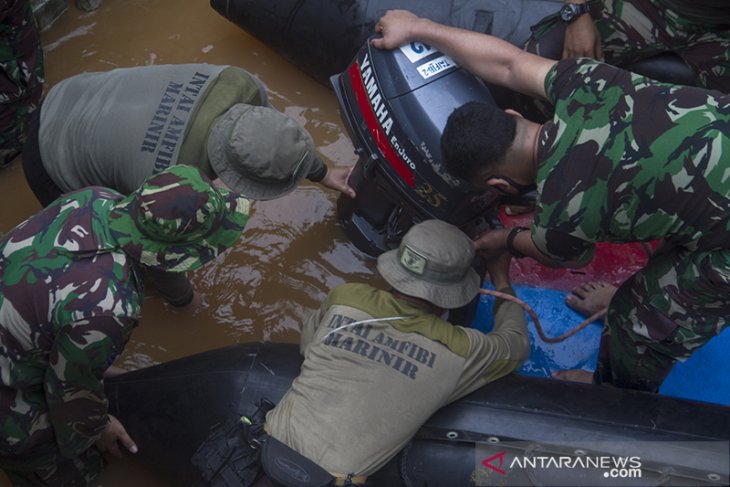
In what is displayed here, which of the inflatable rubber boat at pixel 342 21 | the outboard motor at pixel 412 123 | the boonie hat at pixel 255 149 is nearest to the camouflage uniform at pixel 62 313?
the boonie hat at pixel 255 149

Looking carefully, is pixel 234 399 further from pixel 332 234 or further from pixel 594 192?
pixel 594 192

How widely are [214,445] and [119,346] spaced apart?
0.44 m

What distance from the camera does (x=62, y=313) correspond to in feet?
6.48

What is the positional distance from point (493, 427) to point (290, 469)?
0.64 meters

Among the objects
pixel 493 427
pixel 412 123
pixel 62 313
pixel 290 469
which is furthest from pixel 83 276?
pixel 493 427

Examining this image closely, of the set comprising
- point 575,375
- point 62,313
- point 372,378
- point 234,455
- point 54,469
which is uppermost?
point 62,313

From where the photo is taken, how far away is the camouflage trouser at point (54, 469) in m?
2.41

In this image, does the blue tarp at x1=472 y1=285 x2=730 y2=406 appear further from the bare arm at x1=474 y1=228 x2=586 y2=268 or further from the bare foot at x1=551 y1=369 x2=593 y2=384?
the bare arm at x1=474 y1=228 x2=586 y2=268

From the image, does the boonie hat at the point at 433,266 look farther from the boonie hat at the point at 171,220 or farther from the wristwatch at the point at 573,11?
the wristwatch at the point at 573,11

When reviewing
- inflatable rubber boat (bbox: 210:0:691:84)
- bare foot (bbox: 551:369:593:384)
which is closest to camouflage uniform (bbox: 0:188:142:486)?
bare foot (bbox: 551:369:593:384)

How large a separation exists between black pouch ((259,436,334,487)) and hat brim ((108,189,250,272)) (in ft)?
1.93

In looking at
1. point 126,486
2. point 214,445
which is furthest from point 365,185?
point 126,486

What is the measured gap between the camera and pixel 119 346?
2.11 m

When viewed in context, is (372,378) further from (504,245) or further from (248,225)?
(248,225)
